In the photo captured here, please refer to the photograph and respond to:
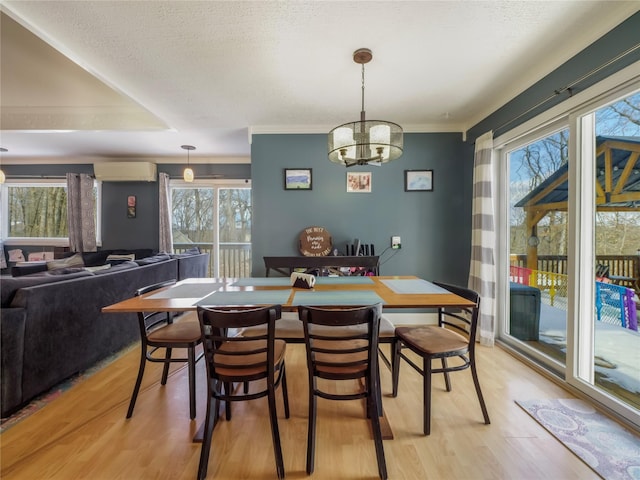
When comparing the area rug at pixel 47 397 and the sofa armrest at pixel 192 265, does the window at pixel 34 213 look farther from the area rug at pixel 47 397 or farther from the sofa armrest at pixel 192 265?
the area rug at pixel 47 397

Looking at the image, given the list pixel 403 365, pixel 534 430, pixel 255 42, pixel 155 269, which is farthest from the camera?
pixel 155 269

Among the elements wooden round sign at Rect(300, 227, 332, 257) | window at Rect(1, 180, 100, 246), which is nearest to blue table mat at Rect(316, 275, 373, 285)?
wooden round sign at Rect(300, 227, 332, 257)

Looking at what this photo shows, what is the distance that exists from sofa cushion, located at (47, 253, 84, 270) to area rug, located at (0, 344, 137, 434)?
2.37 metres

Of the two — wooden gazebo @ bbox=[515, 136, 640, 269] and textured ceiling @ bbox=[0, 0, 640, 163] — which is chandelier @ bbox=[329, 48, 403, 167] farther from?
wooden gazebo @ bbox=[515, 136, 640, 269]

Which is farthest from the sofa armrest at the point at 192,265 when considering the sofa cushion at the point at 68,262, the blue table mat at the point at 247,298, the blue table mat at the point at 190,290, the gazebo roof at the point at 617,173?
the gazebo roof at the point at 617,173

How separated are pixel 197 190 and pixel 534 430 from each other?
542 cm

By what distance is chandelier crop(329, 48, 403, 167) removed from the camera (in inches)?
65.7

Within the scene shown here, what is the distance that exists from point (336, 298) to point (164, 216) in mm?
4348

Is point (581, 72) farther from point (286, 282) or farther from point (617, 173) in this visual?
point (286, 282)

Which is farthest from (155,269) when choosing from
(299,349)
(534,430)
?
(534,430)

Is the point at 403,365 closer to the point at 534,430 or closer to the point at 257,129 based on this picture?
the point at 534,430

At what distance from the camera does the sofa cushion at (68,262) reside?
3.81m

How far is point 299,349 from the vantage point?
2.76 metres

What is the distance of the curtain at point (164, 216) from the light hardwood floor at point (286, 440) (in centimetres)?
307
